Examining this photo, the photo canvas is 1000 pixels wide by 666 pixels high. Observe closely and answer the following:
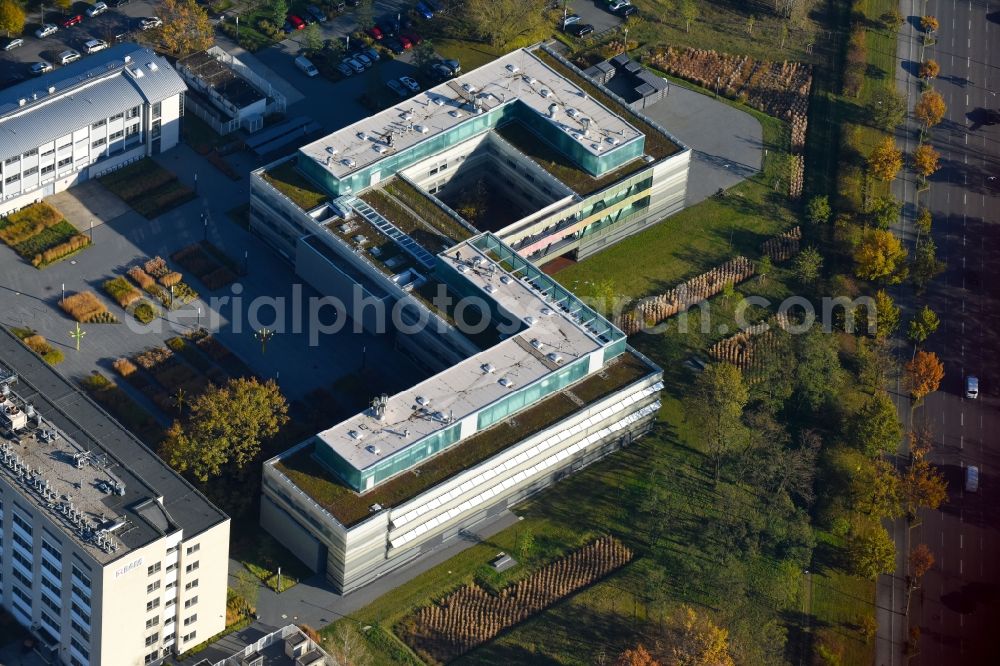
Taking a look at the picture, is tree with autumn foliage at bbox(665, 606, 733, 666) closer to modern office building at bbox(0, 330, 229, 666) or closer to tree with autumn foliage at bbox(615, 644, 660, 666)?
tree with autumn foliage at bbox(615, 644, 660, 666)

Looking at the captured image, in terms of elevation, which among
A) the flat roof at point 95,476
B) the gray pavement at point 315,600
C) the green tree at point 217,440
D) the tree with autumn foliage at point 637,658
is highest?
the flat roof at point 95,476

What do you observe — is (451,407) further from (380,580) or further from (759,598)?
(759,598)

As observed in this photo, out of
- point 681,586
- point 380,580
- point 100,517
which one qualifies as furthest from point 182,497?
point 681,586

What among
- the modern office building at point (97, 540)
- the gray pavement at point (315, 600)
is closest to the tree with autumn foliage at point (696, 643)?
the gray pavement at point (315, 600)

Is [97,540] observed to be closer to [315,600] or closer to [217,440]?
[217,440]

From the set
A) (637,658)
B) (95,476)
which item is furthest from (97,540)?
(637,658)

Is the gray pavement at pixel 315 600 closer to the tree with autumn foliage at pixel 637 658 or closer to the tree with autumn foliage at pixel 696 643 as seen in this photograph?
the tree with autumn foliage at pixel 637 658
